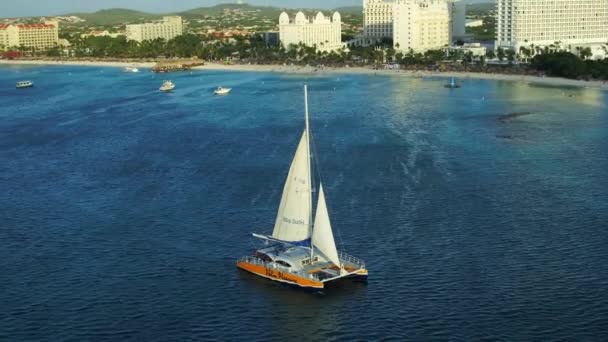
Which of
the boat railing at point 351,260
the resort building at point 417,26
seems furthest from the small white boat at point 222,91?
the boat railing at point 351,260

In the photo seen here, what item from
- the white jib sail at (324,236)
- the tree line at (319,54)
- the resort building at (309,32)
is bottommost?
the white jib sail at (324,236)

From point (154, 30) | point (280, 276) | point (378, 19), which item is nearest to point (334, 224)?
point (280, 276)

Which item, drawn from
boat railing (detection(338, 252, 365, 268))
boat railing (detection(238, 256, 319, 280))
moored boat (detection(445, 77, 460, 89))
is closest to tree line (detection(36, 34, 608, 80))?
moored boat (detection(445, 77, 460, 89))

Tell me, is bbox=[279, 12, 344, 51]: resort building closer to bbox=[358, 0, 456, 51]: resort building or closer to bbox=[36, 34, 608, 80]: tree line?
bbox=[36, 34, 608, 80]: tree line

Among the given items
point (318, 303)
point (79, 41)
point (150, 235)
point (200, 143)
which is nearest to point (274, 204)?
point (150, 235)

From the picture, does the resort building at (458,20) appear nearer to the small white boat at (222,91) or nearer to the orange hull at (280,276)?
the small white boat at (222,91)

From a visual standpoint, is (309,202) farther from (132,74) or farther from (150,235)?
(132,74)

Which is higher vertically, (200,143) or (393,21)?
(393,21)
